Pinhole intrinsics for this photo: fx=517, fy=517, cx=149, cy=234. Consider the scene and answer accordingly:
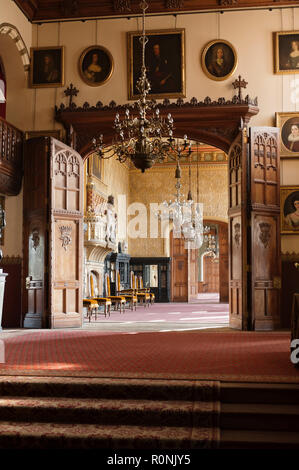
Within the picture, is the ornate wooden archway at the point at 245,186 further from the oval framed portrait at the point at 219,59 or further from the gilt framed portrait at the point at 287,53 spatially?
the gilt framed portrait at the point at 287,53

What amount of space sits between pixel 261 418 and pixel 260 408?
0.44 ft

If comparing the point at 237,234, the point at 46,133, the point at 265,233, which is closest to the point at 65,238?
the point at 46,133

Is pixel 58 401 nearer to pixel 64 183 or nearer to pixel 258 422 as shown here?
pixel 258 422

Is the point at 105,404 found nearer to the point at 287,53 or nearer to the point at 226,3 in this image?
the point at 287,53

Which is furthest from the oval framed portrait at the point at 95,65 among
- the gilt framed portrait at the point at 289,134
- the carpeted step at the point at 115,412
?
the carpeted step at the point at 115,412

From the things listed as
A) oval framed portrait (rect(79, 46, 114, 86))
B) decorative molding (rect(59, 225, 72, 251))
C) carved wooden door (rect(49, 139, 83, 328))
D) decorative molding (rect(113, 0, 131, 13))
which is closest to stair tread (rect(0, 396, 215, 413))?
carved wooden door (rect(49, 139, 83, 328))

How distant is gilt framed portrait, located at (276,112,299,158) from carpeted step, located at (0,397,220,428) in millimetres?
6724

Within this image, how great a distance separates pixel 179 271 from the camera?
73.5 ft

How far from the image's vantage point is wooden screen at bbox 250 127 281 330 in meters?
9.72

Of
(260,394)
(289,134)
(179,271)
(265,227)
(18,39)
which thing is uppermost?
(18,39)

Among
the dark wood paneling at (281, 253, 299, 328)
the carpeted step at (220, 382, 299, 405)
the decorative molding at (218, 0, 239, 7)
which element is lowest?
the carpeted step at (220, 382, 299, 405)

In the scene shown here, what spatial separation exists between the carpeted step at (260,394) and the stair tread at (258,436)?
0.41 meters

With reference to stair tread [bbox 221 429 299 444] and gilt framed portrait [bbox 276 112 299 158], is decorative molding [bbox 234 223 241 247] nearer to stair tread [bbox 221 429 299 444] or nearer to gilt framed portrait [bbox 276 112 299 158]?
gilt framed portrait [bbox 276 112 299 158]
